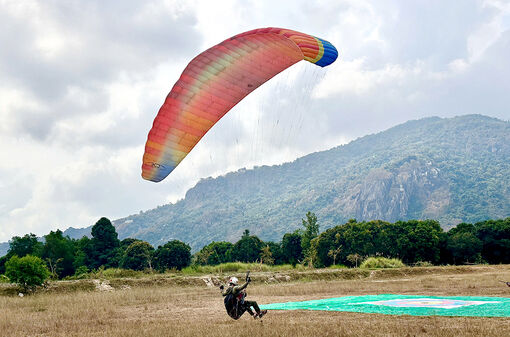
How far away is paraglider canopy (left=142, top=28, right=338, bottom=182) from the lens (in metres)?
16.9

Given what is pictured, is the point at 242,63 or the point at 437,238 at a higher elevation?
the point at 242,63

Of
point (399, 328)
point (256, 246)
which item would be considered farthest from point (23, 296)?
point (256, 246)

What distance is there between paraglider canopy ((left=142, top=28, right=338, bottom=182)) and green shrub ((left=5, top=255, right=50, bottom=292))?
15147 millimetres

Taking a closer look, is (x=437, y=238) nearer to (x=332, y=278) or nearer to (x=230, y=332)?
(x=332, y=278)

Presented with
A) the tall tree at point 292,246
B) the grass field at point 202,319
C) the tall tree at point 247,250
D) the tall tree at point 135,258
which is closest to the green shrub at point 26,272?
the grass field at point 202,319

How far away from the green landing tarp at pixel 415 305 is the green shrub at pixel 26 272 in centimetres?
1570

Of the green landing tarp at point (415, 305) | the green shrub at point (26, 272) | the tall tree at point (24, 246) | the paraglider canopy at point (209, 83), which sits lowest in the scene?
the green landing tarp at point (415, 305)

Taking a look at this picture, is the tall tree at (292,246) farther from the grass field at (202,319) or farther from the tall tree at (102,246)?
the grass field at (202,319)

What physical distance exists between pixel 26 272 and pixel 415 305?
2204 cm

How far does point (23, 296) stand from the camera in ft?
87.5

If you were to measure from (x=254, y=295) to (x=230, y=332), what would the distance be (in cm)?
1361

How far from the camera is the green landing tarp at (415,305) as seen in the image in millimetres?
14750

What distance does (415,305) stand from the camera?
1722 centimetres

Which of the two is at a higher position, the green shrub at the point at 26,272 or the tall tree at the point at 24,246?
the tall tree at the point at 24,246
